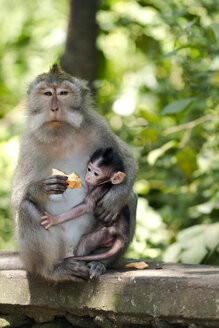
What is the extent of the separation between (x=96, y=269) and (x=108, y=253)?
25cm

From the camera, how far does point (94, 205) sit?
11.4 feet

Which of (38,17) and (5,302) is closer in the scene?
(5,302)

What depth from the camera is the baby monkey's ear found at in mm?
3424

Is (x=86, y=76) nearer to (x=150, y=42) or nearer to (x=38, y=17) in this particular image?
(x=150, y=42)

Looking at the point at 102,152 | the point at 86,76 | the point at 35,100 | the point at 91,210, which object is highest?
the point at 86,76

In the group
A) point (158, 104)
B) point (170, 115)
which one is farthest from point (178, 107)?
point (158, 104)

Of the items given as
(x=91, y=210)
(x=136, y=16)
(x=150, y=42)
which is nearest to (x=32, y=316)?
(x=91, y=210)

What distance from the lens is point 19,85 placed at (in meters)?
9.55

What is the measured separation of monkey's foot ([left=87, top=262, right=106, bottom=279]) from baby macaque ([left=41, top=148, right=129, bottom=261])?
12 centimetres

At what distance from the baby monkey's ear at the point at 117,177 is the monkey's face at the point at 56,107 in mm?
438

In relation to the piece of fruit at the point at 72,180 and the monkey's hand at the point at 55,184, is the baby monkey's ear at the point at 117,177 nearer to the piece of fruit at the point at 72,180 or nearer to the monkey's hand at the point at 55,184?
the piece of fruit at the point at 72,180

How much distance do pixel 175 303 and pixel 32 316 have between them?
3.74 ft

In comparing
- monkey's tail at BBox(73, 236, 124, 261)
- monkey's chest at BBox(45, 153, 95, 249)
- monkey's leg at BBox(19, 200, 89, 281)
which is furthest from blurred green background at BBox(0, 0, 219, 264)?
monkey's leg at BBox(19, 200, 89, 281)

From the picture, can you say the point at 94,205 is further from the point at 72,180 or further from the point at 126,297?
the point at 126,297
